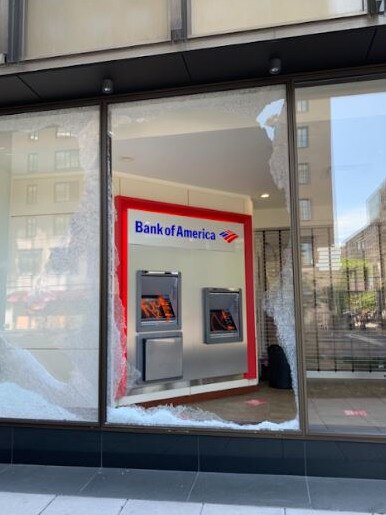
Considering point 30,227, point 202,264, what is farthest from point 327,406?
point 30,227

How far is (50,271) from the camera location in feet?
14.8

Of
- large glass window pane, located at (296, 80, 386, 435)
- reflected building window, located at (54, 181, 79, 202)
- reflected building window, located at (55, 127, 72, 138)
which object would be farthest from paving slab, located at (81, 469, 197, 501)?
reflected building window, located at (55, 127, 72, 138)

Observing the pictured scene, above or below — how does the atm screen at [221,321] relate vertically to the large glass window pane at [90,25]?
below

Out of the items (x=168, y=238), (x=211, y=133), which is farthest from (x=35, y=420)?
(x=211, y=133)

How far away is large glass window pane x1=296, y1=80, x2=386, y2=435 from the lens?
13.6ft

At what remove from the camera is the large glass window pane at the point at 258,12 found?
3504 mm

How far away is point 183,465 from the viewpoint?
3914mm

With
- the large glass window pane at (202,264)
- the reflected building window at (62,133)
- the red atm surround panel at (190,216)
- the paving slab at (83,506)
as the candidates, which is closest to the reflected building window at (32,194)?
the reflected building window at (62,133)

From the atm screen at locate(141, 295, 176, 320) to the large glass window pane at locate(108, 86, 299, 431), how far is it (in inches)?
0.7

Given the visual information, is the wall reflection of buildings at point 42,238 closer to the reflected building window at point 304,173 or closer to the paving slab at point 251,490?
the paving slab at point 251,490

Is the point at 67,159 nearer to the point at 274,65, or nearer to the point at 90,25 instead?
the point at 90,25

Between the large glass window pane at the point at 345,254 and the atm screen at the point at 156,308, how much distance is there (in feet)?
6.77

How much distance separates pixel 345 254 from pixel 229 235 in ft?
6.31

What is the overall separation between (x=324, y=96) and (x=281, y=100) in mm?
369
